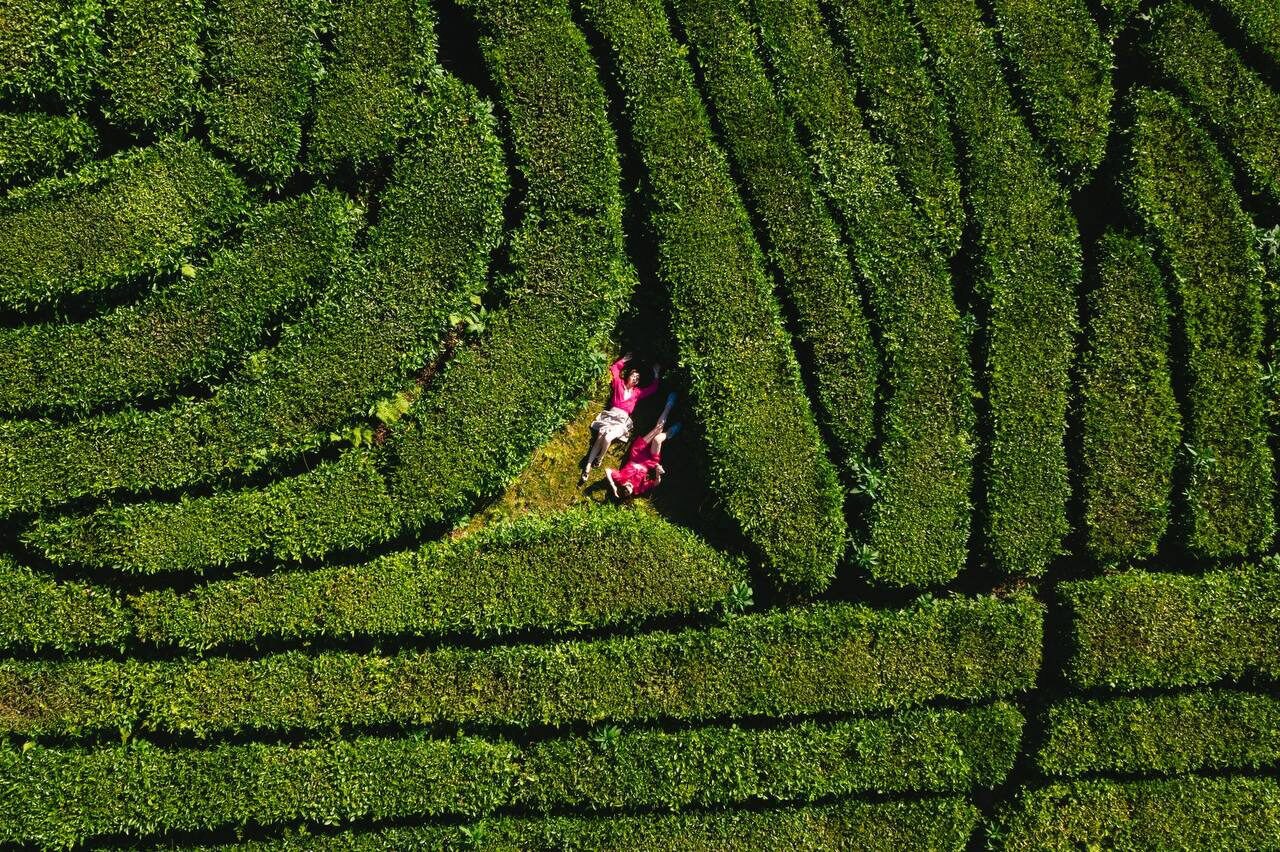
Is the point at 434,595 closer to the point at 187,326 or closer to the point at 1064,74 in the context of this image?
the point at 187,326

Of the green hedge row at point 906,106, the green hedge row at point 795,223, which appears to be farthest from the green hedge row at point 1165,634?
the green hedge row at point 906,106

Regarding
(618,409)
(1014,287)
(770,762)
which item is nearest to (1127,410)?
(1014,287)

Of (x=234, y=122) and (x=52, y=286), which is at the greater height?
(x=234, y=122)

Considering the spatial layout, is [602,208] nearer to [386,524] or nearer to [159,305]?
[386,524]

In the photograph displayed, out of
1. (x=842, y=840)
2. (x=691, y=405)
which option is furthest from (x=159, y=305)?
(x=842, y=840)

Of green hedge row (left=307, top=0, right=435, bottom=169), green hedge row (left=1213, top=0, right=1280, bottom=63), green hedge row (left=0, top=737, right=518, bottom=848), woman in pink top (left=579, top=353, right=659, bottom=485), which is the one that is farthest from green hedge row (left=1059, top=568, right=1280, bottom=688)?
green hedge row (left=307, top=0, right=435, bottom=169)

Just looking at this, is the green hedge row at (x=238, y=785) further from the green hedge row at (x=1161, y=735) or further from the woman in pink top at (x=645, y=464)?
the green hedge row at (x=1161, y=735)

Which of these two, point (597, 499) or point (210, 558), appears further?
point (597, 499)
